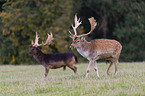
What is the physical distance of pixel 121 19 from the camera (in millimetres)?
32531

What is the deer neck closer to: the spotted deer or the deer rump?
the spotted deer

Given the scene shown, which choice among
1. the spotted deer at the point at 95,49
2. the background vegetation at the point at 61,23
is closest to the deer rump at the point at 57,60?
the spotted deer at the point at 95,49

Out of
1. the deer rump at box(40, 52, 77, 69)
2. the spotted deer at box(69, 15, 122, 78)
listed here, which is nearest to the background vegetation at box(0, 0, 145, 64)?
the deer rump at box(40, 52, 77, 69)

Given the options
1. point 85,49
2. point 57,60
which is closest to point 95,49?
point 85,49

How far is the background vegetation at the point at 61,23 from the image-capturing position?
26469 mm

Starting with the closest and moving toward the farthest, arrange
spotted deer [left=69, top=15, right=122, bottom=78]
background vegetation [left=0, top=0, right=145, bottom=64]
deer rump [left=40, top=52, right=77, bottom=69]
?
Result: spotted deer [left=69, top=15, right=122, bottom=78], deer rump [left=40, top=52, right=77, bottom=69], background vegetation [left=0, top=0, right=145, bottom=64]

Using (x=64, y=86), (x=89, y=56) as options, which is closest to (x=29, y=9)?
(x=89, y=56)

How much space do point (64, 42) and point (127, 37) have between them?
803 centimetres

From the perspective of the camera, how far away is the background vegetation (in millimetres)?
26469

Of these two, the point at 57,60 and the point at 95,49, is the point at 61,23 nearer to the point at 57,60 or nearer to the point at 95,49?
the point at 57,60

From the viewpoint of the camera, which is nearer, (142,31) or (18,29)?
(18,29)

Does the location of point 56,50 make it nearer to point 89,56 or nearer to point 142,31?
point 142,31

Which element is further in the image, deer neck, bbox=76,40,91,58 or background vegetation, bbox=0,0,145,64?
background vegetation, bbox=0,0,145,64

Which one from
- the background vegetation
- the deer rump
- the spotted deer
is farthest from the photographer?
the background vegetation
